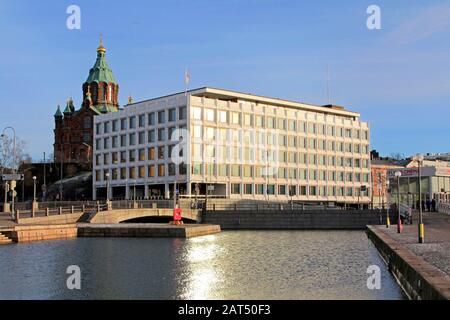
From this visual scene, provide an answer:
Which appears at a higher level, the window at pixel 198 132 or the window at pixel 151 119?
the window at pixel 151 119

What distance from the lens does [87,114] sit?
142 m

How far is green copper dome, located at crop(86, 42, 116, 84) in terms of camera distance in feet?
477

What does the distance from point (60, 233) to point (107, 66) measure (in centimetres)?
10504

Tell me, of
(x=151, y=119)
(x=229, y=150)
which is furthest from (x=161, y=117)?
(x=229, y=150)

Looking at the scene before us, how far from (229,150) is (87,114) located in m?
57.9

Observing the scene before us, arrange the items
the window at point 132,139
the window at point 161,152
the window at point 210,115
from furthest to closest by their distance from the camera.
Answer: the window at point 132,139, the window at point 161,152, the window at point 210,115

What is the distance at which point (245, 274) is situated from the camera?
2480cm

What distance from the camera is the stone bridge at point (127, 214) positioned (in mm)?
61269

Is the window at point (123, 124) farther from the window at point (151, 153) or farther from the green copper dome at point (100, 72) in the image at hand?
the green copper dome at point (100, 72)

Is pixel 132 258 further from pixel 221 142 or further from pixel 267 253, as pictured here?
pixel 221 142

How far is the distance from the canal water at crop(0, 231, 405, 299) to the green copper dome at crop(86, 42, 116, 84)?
362ft

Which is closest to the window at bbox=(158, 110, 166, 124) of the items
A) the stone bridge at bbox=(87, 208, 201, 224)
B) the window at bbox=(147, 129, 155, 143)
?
the window at bbox=(147, 129, 155, 143)

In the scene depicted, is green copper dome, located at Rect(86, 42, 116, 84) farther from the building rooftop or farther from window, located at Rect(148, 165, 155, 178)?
window, located at Rect(148, 165, 155, 178)

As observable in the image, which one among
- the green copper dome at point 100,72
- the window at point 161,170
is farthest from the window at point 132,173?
the green copper dome at point 100,72
